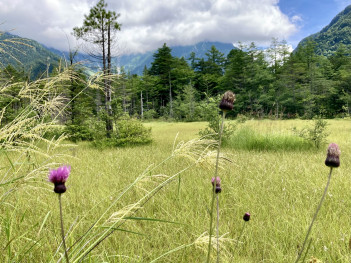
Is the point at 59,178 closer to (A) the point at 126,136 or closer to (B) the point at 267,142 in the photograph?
(B) the point at 267,142

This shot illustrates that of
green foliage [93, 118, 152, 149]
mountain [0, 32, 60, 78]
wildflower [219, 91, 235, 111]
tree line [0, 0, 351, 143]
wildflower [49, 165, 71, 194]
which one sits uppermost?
tree line [0, 0, 351, 143]

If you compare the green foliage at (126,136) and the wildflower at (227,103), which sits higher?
the wildflower at (227,103)

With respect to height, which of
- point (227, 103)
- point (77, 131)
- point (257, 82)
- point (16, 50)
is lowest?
point (77, 131)

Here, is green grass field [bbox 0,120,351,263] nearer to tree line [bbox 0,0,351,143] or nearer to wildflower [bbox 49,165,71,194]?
wildflower [bbox 49,165,71,194]

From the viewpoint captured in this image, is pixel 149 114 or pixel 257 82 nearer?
pixel 257 82

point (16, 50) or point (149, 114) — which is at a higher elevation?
point (16, 50)

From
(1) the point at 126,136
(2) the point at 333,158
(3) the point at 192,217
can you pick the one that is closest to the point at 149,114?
(1) the point at 126,136

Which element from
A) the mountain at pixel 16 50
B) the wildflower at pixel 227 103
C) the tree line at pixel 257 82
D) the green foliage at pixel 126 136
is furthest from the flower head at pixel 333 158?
the tree line at pixel 257 82

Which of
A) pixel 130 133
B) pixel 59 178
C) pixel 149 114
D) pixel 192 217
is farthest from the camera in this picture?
pixel 149 114

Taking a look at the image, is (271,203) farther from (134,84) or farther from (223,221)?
(134,84)

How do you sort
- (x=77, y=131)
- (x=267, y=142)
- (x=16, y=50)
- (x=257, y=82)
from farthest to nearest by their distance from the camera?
(x=257, y=82) < (x=77, y=131) < (x=267, y=142) < (x=16, y=50)

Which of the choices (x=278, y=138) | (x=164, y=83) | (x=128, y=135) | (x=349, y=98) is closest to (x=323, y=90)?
(x=349, y=98)

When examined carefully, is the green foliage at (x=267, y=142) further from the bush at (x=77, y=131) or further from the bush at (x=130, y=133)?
the bush at (x=77, y=131)

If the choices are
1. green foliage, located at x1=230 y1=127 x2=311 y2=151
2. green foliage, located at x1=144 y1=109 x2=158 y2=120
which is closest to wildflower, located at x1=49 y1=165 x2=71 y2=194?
green foliage, located at x1=230 y1=127 x2=311 y2=151
